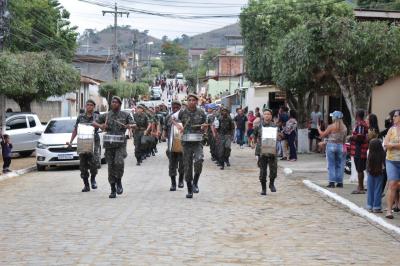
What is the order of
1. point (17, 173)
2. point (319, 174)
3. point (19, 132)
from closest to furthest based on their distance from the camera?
point (319, 174), point (17, 173), point (19, 132)

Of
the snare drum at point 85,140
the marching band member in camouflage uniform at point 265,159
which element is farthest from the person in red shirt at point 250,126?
the snare drum at point 85,140

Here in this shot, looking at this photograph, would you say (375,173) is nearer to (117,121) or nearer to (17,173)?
(117,121)

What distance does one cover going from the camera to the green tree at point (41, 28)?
145 feet

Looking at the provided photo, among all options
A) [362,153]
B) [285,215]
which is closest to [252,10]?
[362,153]

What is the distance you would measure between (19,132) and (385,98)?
13.2m

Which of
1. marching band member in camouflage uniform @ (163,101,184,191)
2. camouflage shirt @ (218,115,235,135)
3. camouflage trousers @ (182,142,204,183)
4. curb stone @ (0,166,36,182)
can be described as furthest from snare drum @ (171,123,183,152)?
camouflage shirt @ (218,115,235,135)

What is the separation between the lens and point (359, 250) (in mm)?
8914

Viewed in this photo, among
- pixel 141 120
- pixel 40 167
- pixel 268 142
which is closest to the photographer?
pixel 268 142

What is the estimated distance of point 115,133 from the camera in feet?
45.3

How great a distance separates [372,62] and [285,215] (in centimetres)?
1068

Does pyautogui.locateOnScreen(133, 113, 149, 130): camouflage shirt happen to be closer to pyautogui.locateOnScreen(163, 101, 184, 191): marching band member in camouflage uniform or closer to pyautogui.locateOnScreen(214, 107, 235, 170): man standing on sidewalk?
pyautogui.locateOnScreen(214, 107, 235, 170): man standing on sidewalk

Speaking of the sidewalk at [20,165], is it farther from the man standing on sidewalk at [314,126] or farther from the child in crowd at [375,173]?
the man standing on sidewalk at [314,126]

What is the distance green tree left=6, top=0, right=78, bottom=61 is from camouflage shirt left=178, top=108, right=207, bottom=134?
2992cm

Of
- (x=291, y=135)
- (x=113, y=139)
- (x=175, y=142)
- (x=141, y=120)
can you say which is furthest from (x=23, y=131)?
(x=113, y=139)
